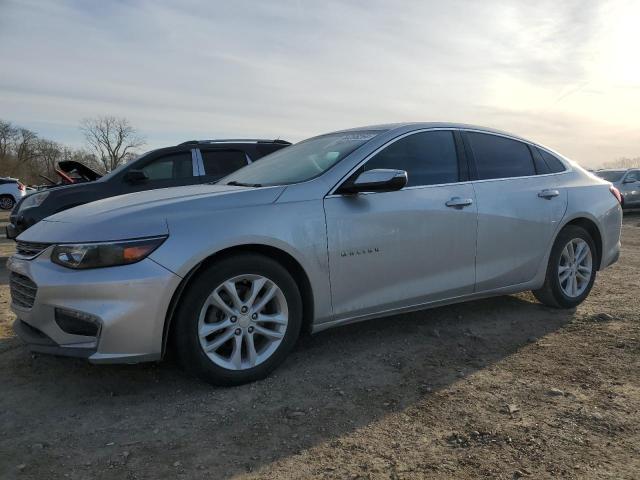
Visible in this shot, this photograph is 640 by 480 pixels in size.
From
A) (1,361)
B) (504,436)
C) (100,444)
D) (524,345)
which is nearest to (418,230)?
(524,345)

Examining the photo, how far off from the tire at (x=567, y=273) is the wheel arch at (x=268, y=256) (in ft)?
7.80

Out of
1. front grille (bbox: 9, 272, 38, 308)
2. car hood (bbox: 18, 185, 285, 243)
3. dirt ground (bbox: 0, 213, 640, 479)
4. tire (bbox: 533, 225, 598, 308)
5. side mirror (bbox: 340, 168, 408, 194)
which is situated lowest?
dirt ground (bbox: 0, 213, 640, 479)

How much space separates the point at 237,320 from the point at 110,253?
79cm

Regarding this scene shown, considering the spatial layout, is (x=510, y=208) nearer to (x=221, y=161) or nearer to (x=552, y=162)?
(x=552, y=162)

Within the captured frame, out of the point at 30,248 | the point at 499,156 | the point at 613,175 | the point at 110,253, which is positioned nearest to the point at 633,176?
the point at 613,175

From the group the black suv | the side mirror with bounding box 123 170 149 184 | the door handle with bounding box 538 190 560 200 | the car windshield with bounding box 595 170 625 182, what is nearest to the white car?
the black suv

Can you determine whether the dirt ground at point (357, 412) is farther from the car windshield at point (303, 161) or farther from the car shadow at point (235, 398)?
the car windshield at point (303, 161)

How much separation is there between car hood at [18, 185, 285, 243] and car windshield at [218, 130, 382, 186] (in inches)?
13.7

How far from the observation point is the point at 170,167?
736cm

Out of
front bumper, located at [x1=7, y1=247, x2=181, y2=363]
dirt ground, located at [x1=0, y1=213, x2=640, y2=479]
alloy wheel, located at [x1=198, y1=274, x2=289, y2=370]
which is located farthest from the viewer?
alloy wheel, located at [x1=198, y1=274, x2=289, y2=370]

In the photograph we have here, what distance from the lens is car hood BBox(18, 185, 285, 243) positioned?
2.89 m

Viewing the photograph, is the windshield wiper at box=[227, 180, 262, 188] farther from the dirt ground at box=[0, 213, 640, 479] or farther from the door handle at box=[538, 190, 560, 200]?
the door handle at box=[538, 190, 560, 200]

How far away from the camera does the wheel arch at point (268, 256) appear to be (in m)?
2.89

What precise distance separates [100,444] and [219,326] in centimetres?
84
